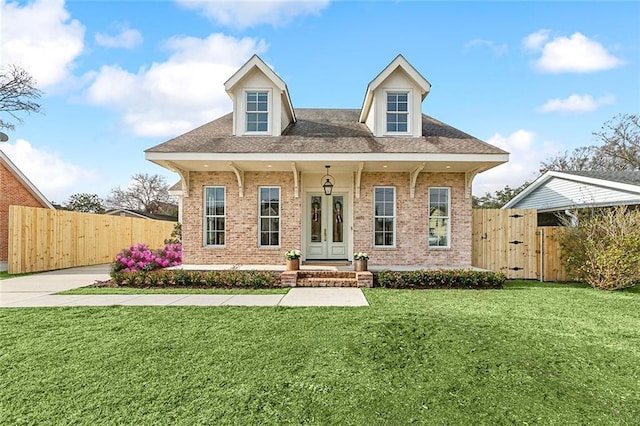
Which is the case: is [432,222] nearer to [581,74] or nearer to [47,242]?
[581,74]

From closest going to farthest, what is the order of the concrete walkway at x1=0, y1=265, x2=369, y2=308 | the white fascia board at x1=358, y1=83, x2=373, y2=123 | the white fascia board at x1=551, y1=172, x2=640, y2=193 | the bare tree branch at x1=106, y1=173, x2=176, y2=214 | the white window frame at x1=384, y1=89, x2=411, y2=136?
the concrete walkway at x1=0, y1=265, x2=369, y2=308 → the white window frame at x1=384, y1=89, x2=411, y2=136 → the white fascia board at x1=358, y1=83, x2=373, y2=123 → the white fascia board at x1=551, y1=172, x2=640, y2=193 → the bare tree branch at x1=106, y1=173, x2=176, y2=214

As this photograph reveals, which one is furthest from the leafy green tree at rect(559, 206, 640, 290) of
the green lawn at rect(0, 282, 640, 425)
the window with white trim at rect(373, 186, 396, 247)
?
the window with white trim at rect(373, 186, 396, 247)

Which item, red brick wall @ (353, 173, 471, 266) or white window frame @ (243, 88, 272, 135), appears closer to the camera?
red brick wall @ (353, 173, 471, 266)

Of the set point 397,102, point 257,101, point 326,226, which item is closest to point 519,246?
point 397,102

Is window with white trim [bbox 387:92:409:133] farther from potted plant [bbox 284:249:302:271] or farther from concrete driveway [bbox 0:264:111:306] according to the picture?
concrete driveway [bbox 0:264:111:306]

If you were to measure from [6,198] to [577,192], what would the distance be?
2424 centimetres

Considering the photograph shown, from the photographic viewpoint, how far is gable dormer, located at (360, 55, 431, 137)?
36.9 ft

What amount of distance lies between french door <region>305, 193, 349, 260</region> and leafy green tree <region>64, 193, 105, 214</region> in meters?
31.5

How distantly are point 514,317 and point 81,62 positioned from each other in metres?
14.4

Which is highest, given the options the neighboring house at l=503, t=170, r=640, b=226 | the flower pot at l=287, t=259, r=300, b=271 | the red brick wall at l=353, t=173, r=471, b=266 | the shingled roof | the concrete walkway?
the shingled roof

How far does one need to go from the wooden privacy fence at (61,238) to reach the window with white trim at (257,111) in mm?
8785

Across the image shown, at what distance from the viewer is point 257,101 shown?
11.4m

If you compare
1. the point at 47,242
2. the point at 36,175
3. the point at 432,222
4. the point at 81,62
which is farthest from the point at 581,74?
the point at 36,175

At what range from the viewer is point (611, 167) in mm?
27422
